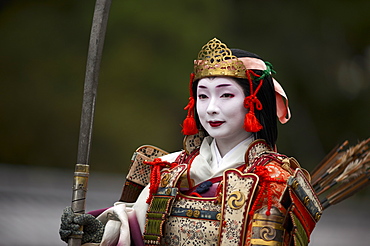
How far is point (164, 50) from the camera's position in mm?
11141

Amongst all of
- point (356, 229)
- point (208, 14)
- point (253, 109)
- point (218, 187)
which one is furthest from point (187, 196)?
point (208, 14)

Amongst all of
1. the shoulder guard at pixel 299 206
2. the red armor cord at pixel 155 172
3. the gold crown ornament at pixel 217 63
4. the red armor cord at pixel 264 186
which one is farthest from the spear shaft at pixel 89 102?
the shoulder guard at pixel 299 206

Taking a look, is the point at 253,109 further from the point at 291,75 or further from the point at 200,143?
the point at 291,75

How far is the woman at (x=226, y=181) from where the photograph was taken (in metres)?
3.10

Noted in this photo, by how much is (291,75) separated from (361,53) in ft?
3.49

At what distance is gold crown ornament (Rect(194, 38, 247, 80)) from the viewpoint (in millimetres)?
3314

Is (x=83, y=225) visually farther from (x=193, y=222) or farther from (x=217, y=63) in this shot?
(x=217, y=63)

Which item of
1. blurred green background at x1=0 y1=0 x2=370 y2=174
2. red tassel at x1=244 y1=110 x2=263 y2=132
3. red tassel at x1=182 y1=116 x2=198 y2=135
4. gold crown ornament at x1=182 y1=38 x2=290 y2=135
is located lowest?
red tassel at x1=244 y1=110 x2=263 y2=132

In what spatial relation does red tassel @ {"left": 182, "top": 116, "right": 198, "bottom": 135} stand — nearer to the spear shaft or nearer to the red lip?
the red lip

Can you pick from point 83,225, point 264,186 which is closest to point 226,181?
point 264,186

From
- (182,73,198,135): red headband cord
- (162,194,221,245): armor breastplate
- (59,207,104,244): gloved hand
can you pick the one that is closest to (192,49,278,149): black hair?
(182,73,198,135): red headband cord

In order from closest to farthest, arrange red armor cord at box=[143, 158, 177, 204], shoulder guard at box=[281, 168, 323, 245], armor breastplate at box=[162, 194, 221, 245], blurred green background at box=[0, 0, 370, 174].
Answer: shoulder guard at box=[281, 168, 323, 245], armor breastplate at box=[162, 194, 221, 245], red armor cord at box=[143, 158, 177, 204], blurred green background at box=[0, 0, 370, 174]

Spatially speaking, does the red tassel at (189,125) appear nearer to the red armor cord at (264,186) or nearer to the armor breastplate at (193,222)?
the armor breastplate at (193,222)

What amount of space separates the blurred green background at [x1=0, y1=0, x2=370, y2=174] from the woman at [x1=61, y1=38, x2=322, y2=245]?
6.88 meters
